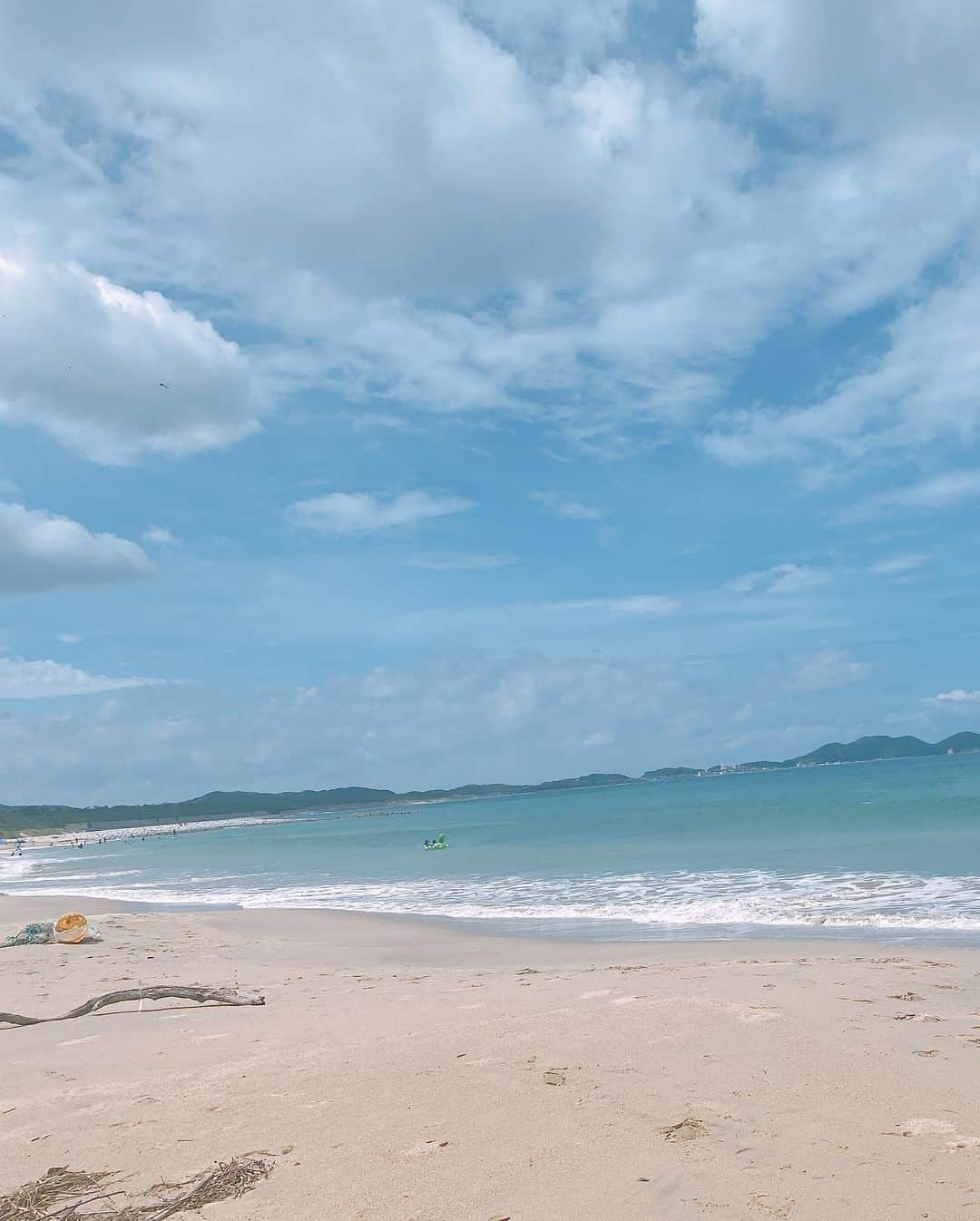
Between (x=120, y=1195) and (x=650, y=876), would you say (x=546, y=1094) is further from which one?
(x=650, y=876)

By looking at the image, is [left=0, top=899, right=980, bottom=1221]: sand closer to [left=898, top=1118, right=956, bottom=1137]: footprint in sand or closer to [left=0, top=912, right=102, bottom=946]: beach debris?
[left=898, top=1118, right=956, bottom=1137]: footprint in sand

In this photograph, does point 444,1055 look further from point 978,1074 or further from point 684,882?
point 684,882

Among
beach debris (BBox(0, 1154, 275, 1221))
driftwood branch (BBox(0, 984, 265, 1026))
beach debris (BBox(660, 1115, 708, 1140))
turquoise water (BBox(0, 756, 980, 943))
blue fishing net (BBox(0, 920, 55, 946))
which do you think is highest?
A: beach debris (BBox(660, 1115, 708, 1140))

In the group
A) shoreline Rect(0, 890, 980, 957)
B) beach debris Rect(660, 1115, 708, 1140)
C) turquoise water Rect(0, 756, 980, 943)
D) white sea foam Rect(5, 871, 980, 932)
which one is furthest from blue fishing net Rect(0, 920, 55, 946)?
beach debris Rect(660, 1115, 708, 1140)

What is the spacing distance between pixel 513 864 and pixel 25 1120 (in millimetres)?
29429

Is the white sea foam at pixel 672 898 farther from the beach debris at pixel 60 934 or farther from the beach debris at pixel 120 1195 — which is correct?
the beach debris at pixel 120 1195

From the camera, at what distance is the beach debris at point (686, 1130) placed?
199 inches

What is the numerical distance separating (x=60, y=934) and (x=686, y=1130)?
15.5 metres

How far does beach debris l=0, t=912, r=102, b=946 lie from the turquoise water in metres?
8.37

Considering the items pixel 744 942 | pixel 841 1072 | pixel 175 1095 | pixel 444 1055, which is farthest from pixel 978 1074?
pixel 744 942

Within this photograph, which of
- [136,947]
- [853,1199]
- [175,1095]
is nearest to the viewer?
[853,1199]

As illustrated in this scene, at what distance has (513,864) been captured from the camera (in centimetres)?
3456

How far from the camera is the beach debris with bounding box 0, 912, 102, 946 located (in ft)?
55.1

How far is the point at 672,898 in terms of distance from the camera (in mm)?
20859
